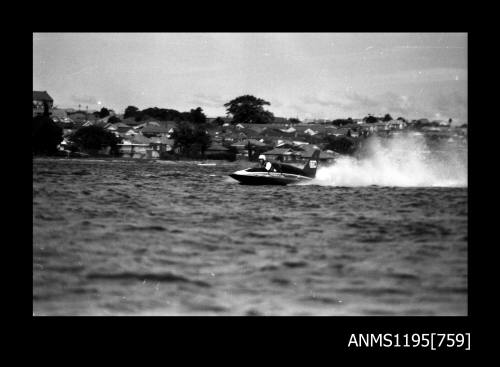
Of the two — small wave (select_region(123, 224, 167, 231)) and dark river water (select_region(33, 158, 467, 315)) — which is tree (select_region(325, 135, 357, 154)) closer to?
dark river water (select_region(33, 158, 467, 315))

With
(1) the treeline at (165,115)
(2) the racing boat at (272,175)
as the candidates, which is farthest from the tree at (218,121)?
(2) the racing boat at (272,175)

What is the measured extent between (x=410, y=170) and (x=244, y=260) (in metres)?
26.7

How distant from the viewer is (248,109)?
114 meters

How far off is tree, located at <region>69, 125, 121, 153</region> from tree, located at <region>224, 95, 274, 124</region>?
4034cm

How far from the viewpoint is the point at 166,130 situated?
103m

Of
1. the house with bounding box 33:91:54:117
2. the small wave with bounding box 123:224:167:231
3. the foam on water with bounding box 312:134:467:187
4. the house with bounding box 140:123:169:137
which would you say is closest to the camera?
the small wave with bounding box 123:224:167:231

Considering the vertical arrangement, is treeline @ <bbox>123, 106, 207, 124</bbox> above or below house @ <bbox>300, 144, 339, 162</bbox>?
above

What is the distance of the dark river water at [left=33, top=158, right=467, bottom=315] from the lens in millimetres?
8219

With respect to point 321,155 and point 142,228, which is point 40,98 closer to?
point 142,228

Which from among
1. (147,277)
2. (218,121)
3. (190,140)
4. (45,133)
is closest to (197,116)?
(218,121)

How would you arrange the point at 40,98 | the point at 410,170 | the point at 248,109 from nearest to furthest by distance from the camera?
the point at 410,170 → the point at 40,98 → the point at 248,109

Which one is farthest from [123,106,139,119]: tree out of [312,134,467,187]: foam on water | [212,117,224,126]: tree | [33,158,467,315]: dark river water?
[33,158,467,315]: dark river water

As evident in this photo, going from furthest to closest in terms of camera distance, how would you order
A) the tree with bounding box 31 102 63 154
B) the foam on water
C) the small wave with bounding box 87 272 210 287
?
the tree with bounding box 31 102 63 154 → the foam on water → the small wave with bounding box 87 272 210 287
